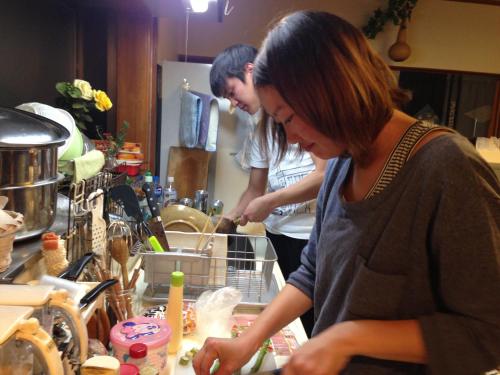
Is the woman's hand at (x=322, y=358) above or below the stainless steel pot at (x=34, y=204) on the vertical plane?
below

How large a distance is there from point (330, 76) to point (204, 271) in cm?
72

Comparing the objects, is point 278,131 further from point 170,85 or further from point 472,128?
point 472,128

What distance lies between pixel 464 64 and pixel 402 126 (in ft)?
12.5

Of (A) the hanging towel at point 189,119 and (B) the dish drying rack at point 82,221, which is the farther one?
(A) the hanging towel at point 189,119

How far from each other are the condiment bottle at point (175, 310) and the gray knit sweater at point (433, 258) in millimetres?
362

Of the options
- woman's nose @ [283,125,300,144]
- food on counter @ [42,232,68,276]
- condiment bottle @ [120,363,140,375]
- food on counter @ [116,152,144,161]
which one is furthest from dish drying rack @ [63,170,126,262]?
food on counter @ [116,152,144,161]

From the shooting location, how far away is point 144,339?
29.7 inches

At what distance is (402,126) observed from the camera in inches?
26.4

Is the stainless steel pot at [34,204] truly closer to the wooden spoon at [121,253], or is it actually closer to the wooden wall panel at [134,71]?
the wooden spoon at [121,253]

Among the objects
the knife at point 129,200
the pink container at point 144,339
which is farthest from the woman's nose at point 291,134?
the knife at point 129,200

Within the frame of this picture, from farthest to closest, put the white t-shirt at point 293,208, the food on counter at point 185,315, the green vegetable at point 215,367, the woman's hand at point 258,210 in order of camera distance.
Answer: the white t-shirt at point 293,208, the woman's hand at point 258,210, the food on counter at point 185,315, the green vegetable at point 215,367

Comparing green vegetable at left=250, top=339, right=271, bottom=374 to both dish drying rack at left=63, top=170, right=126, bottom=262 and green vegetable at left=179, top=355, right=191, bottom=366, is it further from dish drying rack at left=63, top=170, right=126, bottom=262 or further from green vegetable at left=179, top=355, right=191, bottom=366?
dish drying rack at left=63, top=170, right=126, bottom=262

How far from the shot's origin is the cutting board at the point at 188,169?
2.96m

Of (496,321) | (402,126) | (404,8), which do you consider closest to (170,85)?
(404,8)
